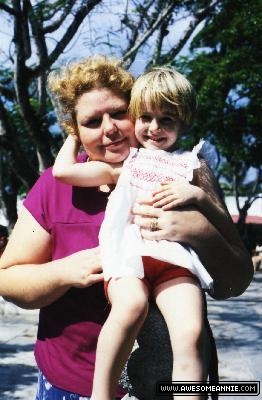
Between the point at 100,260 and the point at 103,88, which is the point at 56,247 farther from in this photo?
the point at 103,88

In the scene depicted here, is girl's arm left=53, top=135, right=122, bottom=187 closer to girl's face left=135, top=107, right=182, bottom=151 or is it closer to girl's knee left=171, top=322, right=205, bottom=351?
girl's face left=135, top=107, right=182, bottom=151

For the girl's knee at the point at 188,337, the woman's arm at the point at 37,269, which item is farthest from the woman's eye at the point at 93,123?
the girl's knee at the point at 188,337

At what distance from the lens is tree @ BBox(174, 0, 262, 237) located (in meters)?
16.1

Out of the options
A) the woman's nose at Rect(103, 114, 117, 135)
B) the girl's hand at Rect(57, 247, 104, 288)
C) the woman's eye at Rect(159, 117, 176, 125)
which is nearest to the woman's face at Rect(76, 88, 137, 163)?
the woman's nose at Rect(103, 114, 117, 135)

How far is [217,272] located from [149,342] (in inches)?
12.4

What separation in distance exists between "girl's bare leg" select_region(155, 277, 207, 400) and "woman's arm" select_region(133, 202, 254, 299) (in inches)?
3.9

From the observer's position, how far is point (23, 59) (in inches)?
316

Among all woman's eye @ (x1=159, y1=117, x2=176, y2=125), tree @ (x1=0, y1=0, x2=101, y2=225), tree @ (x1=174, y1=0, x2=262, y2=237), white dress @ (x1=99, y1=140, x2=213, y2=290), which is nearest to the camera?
white dress @ (x1=99, y1=140, x2=213, y2=290)

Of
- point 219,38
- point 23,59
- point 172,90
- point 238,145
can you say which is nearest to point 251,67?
point 219,38

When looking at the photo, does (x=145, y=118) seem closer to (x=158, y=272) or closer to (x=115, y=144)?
(x=115, y=144)

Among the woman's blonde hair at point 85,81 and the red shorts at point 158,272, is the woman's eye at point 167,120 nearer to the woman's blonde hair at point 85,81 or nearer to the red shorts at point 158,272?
the woman's blonde hair at point 85,81

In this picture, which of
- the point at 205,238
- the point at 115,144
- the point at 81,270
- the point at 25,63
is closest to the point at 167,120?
the point at 115,144

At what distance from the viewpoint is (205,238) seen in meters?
1.86

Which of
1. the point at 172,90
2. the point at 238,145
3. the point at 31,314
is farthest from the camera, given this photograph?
A: the point at 238,145
